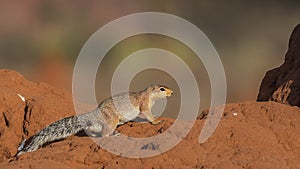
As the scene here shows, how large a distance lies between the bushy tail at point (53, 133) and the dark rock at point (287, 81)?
11.5 ft

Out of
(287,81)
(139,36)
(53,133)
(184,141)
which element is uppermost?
(139,36)

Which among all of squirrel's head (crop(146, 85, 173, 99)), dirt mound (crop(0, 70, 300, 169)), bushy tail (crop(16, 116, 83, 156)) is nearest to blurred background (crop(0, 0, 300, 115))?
squirrel's head (crop(146, 85, 173, 99))

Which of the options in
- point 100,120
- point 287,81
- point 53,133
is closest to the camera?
point 53,133

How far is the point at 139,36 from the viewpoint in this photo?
27312mm

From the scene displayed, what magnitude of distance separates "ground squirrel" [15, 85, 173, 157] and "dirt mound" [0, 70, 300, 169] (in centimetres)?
35

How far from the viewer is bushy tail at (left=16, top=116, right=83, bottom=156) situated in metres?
11.0

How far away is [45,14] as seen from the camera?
3003cm

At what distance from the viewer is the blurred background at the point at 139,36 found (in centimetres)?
2719

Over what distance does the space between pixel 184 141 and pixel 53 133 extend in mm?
2319

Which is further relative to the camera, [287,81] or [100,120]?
[287,81]

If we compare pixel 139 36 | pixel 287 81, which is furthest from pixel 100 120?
pixel 139 36

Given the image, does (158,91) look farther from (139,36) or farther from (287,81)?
(139,36)

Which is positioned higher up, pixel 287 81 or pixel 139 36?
pixel 139 36

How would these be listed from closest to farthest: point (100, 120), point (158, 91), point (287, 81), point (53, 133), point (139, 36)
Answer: point (53, 133)
point (100, 120)
point (158, 91)
point (287, 81)
point (139, 36)
